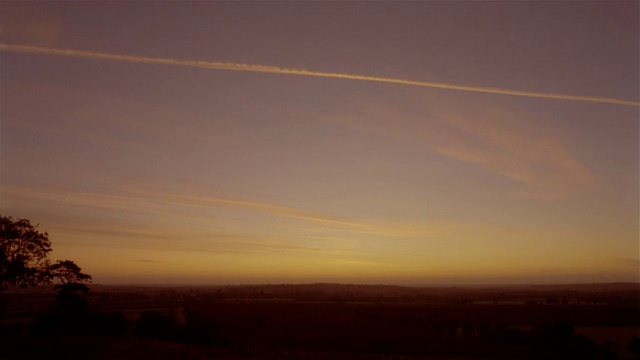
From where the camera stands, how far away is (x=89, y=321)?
41.1 metres

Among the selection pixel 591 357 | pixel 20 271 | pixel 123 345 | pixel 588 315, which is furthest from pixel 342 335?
pixel 588 315

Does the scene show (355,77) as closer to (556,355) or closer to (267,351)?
(267,351)

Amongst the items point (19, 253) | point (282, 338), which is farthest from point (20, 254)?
point (282, 338)

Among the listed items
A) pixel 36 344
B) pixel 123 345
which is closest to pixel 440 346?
pixel 123 345

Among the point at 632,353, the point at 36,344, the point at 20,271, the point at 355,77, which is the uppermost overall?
the point at 355,77

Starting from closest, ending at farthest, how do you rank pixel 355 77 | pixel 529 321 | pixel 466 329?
1. pixel 355 77
2. pixel 466 329
3. pixel 529 321

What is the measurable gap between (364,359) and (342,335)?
28.5 m

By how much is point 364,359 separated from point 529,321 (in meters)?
62.9

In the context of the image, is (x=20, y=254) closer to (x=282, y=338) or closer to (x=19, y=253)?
(x=19, y=253)

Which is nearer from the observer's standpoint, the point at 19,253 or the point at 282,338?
the point at 19,253

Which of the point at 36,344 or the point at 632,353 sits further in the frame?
the point at 632,353

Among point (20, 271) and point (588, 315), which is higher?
point (20, 271)

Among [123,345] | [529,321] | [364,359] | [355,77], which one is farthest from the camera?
[529,321]

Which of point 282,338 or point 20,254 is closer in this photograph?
point 20,254
